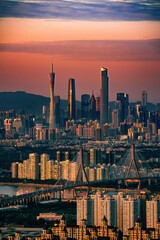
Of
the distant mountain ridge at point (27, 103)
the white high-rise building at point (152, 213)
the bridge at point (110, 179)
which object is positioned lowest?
the white high-rise building at point (152, 213)

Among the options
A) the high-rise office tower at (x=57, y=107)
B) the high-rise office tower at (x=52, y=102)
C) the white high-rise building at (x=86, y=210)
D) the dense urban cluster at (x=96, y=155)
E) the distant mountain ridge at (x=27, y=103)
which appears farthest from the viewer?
the high-rise office tower at (x=57, y=107)

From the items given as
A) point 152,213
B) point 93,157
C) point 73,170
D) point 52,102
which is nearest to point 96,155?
point 93,157

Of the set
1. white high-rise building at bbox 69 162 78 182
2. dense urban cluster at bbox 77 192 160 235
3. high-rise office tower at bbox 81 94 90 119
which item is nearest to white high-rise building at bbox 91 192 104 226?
dense urban cluster at bbox 77 192 160 235

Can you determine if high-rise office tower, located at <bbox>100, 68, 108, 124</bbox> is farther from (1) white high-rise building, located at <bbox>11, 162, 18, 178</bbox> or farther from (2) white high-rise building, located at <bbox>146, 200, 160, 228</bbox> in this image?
(2) white high-rise building, located at <bbox>146, 200, 160, 228</bbox>

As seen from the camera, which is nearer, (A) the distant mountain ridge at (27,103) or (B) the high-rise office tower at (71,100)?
(A) the distant mountain ridge at (27,103)

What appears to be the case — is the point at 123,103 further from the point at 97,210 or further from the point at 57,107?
the point at 97,210

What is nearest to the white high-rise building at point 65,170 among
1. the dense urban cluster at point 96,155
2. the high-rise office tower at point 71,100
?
the dense urban cluster at point 96,155

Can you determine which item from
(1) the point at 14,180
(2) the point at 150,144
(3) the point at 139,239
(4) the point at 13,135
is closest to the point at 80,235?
(3) the point at 139,239

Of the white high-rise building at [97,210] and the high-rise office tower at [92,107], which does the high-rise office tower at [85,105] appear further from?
the white high-rise building at [97,210]
